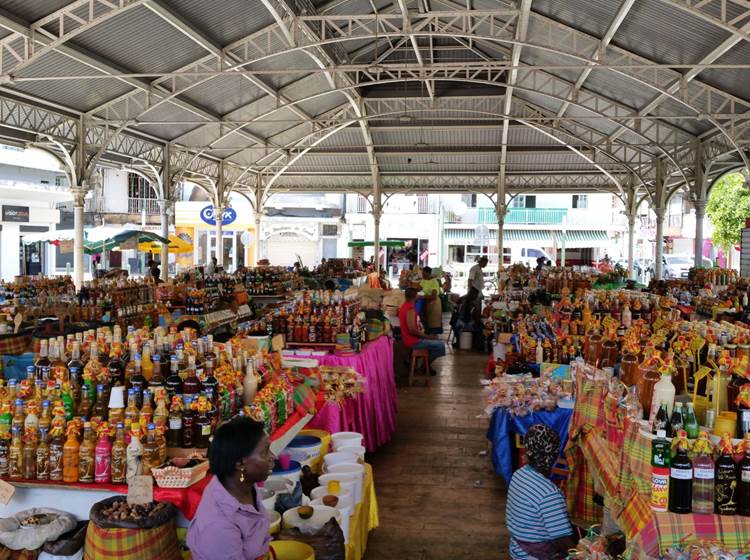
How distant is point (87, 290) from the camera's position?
29.3 feet

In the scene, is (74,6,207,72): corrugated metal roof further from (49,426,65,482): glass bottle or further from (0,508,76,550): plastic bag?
(0,508,76,550): plastic bag

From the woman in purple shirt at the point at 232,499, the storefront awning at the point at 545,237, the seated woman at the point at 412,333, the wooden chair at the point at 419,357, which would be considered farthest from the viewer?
the storefront awning at the point at 545,237

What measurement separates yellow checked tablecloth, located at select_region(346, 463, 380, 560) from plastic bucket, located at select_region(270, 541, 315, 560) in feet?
2.00

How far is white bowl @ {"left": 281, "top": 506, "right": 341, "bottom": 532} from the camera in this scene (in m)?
3.06

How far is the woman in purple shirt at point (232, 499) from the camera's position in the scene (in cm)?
229

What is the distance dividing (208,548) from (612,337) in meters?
3.50

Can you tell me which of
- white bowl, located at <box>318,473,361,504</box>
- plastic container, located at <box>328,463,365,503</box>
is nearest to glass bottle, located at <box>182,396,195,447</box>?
white bowl, located at <box>318,473,361,504</box>

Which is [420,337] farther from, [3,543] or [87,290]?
[3,543]

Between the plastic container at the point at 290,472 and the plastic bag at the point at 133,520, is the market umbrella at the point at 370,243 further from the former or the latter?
the plastic bag at the point at 133,520

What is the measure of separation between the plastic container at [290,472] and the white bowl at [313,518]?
0.32 meters

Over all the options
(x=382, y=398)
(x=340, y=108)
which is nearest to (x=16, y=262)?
(x=340, y=108)

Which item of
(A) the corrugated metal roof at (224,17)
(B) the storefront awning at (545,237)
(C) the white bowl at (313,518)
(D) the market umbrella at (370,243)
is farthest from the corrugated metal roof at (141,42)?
(B) the storefront awning at (545,237)

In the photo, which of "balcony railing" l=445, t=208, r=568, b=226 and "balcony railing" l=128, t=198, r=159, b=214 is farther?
"balcony railing" l=445, t=208, r=568, b=226

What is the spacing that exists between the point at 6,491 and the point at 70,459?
10.7 inches
